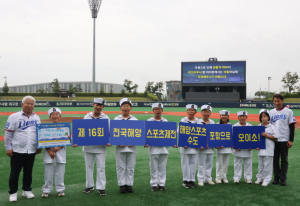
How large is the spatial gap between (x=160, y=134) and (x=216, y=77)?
125 feet

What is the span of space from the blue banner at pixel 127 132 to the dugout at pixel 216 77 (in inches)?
1484

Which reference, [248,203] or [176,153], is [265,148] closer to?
[248,203]

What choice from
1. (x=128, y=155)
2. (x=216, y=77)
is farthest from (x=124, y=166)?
(x=216, y=77)

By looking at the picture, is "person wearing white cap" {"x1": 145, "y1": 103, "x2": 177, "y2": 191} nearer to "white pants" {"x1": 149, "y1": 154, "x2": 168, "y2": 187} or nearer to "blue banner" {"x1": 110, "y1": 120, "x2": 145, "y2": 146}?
"white pants" {"x1": 149, "y1": 154, "x2": 168, "y2": 187}

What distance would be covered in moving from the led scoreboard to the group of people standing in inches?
1441

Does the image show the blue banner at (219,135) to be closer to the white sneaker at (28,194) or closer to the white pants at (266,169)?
the white pants at (266,169)

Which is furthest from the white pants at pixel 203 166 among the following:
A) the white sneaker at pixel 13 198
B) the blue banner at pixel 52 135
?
the white sneaker at pixel 13 198

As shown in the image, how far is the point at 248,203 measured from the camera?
4.39 metres

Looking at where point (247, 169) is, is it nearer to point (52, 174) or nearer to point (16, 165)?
point (52, 174)

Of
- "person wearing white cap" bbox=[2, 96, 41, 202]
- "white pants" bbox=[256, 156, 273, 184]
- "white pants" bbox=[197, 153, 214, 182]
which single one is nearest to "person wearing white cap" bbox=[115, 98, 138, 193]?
"white pants" bbox=[197, 153, 214, 182]

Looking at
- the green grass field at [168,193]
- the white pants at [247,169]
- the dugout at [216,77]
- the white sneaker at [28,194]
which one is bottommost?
the green grass field at [168,193]

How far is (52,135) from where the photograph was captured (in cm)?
462

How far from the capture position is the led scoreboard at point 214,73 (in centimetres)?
4034

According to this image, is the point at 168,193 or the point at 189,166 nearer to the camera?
the point at 168,193
